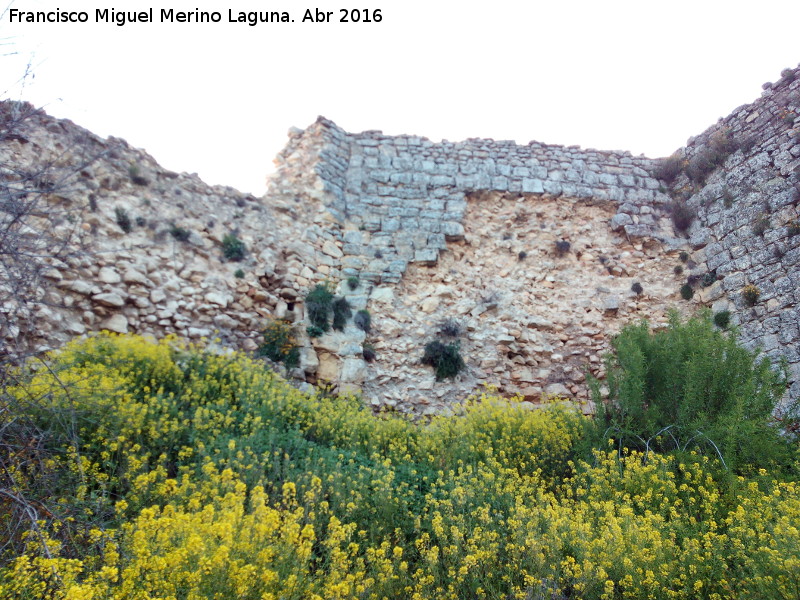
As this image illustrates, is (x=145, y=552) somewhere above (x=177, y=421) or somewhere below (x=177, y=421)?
below

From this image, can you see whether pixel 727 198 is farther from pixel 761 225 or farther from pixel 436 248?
pixel 436 248

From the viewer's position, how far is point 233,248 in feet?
27.7

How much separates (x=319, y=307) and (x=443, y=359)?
207 centimetres

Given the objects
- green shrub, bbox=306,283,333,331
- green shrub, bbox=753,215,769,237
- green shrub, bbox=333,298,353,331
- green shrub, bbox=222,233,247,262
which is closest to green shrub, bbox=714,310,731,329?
green shrub, bbox=753,215,769,237

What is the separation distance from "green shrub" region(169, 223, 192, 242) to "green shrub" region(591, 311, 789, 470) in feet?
19.7

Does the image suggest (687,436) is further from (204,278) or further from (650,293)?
(204,278)

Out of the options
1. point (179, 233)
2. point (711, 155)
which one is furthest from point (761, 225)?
point (179, 233)

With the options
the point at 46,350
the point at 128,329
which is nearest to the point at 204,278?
the point at 128,329

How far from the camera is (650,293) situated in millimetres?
9633

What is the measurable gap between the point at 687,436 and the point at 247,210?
7288mm

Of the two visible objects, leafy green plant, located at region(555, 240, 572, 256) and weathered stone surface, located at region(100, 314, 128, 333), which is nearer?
weathered stone surface, located at region(100, 314, 128, 333)

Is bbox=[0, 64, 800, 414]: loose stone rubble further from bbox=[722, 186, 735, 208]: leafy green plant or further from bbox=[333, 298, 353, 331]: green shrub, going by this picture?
bbox=[333, 298, 353, 331]: green shrub

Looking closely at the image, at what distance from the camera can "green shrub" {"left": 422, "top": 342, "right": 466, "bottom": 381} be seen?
831cm

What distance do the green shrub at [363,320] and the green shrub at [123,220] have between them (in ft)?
11.4
